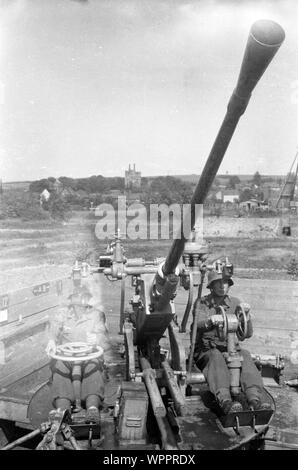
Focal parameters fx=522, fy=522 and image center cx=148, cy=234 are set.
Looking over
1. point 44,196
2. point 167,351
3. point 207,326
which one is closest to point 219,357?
point 207,326

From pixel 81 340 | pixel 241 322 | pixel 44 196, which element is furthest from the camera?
pixel 44 196

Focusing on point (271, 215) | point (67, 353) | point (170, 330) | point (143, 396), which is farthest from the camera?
point (271, 215)

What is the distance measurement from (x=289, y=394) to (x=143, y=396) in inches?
120

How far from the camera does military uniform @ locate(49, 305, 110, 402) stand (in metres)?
4.83

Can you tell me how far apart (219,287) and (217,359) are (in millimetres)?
997

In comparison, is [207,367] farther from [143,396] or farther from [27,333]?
[27,333]

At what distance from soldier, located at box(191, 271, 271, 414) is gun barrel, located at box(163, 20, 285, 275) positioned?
5.61ft

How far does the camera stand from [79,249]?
2292 centimetres

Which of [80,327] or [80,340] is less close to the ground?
[80,327]

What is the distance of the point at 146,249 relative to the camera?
2253 cm

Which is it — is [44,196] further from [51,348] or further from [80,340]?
[51,348]

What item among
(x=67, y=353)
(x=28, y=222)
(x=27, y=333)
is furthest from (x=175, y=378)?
(x=28, y=222)

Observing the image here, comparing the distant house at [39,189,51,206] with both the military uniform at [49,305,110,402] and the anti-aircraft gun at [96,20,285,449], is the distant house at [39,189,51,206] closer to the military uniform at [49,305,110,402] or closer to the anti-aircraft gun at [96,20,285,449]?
the military uniform at [49,305,110,402]
